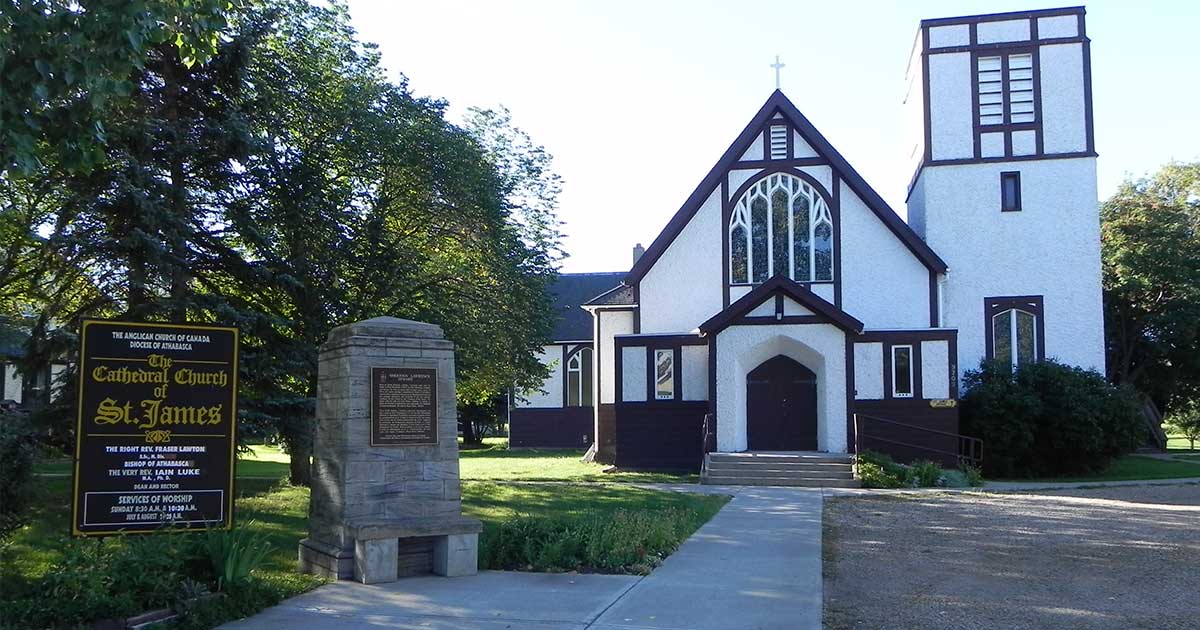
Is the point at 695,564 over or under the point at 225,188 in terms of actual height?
under

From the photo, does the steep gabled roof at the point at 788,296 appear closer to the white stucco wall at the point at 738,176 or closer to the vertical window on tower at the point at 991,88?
the white stucco wall at the point at 738,176

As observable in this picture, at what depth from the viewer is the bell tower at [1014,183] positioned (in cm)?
2864

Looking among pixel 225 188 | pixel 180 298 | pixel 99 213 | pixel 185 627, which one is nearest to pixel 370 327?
pixel 185 627

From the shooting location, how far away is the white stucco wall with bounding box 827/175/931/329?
27609mm

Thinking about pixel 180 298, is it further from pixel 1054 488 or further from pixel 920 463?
pixel 1054 488

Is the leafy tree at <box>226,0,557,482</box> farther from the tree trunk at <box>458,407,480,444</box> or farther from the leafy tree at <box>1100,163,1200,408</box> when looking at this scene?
the leafy tree at <box>1100,163,1200,408</box>

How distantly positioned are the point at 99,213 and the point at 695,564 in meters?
9.97

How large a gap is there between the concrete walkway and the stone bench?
0.63 feet

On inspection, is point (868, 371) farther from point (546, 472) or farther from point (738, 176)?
point (546, 472)


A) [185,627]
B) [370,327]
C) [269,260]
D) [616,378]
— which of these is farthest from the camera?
[616,378]

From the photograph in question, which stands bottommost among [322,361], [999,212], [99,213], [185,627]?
[185,627]

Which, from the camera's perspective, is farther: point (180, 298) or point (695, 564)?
point (180, 298)

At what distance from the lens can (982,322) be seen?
28781 millimetres

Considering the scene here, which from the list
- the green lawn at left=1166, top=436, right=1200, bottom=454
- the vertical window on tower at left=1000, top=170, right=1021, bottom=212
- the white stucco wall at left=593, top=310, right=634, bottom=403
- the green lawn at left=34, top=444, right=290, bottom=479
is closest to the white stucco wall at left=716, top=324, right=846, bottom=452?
the white stucco wall at left=593, top=310, right=634, bottom=403
